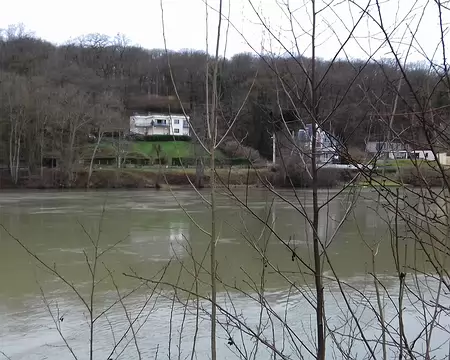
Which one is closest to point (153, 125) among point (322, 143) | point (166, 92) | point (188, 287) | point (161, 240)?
point (166, 92)

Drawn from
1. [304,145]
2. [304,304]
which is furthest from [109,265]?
[304,145]

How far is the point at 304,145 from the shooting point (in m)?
2.19

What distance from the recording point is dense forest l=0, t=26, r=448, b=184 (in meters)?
1.81

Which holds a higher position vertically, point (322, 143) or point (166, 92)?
point (166, 92)

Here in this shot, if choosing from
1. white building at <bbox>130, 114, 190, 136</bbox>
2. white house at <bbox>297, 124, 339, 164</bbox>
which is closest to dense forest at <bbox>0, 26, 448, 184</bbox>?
white house at <bbox>297, 124, 339, 164</bbox>

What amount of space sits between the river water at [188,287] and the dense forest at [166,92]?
35cm

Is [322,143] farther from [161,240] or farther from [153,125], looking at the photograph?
[153,125]

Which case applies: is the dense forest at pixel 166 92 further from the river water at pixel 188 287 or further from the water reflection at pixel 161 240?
the water reflection at pixel 161 240

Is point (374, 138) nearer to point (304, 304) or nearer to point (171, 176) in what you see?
point (304, 304)

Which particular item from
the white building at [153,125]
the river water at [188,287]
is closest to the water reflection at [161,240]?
the river water at [188,287]

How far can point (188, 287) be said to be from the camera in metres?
7.54

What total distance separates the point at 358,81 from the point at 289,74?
0.30m

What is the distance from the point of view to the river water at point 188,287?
287cm

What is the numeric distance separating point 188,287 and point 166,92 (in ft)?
107
